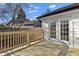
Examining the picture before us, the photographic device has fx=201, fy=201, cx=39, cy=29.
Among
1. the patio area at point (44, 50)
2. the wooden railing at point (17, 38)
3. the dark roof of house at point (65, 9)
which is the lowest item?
the patio area at point (44, 50)

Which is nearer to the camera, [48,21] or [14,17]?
[14,17]

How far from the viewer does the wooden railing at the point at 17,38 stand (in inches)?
220

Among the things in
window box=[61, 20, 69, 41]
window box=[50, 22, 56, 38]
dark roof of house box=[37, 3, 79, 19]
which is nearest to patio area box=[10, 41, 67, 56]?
window box=[50, 22, 56, 38]

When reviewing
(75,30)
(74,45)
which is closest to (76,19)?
(75,30)

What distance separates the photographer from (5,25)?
5.49 meters

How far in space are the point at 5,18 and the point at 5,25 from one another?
19 cm

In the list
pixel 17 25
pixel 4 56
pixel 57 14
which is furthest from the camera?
pixel 57 14

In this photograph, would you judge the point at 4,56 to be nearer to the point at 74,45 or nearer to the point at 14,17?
the point at 14,17

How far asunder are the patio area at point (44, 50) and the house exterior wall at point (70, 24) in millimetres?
278

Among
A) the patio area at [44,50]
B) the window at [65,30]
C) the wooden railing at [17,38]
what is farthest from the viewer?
the window at [65,30]

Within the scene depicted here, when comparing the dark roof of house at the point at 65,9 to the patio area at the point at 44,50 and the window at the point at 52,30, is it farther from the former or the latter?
the patio area at the point at 44,50

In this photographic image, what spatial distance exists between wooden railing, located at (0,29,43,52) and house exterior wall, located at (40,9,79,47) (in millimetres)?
291

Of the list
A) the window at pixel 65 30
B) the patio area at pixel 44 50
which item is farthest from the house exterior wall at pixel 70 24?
the patio area at pixel 44 50

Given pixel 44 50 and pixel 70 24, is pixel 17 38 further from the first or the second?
pixel 70 24
